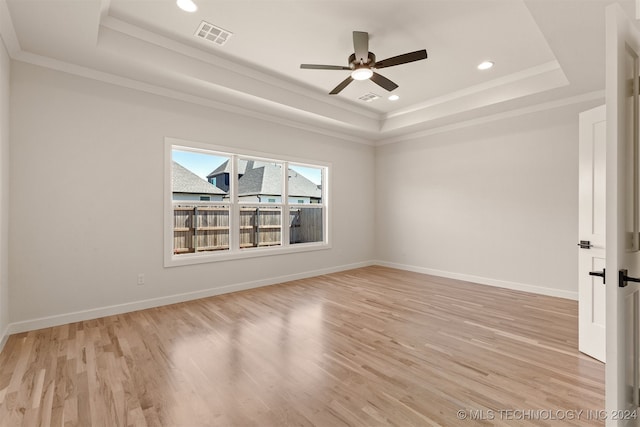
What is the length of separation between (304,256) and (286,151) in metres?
2.00

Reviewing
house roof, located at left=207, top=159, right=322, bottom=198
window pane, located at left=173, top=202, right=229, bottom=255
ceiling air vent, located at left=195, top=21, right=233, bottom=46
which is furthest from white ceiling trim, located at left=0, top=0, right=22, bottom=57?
house roof, located at left=207, top=159, right=322, bottom=198

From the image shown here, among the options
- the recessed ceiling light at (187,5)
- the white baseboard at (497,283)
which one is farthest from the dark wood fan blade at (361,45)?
Result: the white baseboard at (497,283)

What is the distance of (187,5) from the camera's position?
281cm

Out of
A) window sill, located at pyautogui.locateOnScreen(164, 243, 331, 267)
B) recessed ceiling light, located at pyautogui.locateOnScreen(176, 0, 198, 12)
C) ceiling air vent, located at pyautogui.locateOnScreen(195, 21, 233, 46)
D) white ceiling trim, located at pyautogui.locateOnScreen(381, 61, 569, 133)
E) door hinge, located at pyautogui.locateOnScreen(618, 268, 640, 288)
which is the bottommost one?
window sill, located at pyautogui.locateOnScreen(164, 243, 331, 267)

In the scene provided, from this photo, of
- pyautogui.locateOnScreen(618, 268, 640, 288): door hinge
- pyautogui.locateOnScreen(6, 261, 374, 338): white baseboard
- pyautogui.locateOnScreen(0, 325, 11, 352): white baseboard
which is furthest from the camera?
pyautogui.locateOnScreen(6, 261, 374, 338): white baseboard

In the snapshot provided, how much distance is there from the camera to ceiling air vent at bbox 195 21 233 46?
315 cm

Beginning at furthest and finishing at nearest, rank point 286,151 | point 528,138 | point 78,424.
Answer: point 286,151 < point 528,138 < point 78,424

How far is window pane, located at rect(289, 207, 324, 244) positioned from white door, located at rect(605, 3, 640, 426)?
472cm

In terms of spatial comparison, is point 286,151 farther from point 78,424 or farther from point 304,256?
point 78,424

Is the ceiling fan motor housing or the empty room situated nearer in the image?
the empty room

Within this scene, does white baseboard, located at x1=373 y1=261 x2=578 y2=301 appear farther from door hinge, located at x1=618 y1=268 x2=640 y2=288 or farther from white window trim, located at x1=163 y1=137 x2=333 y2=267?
door hinge, located at x1=618 y1=268 x2=640 y2=288

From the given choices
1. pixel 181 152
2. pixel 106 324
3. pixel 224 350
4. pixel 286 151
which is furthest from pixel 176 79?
pixel 224 350

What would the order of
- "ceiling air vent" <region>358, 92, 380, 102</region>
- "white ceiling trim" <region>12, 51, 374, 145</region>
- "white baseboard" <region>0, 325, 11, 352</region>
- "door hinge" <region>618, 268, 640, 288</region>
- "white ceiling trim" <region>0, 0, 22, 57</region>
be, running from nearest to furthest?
"door hinge" <region>618, 268, 640, 288</region> → "white ceiling trim" <region>0, 0, 22, 57</region> → "white baseboard" <region>0, 325, 11, 352</region> → "white ceiling trim" <region>12, 51, 374, 145</region> → "ceiling air vent" <region>358, 92, 380, 102</region>

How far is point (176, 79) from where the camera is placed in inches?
146
